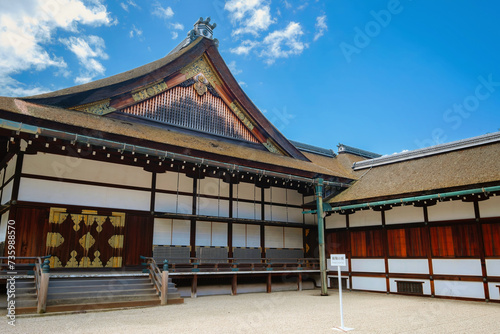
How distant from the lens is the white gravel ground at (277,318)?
Result: 7.46 meters

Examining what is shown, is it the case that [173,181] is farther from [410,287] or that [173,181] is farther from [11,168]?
[410,287]

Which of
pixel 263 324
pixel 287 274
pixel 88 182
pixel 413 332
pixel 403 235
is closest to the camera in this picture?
pixel 413 332

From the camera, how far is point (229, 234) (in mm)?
15023

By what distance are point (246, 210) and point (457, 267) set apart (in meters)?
8.07

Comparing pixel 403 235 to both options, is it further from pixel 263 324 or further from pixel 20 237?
pixel 20 237

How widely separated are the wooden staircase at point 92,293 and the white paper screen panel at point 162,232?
1.79 meters

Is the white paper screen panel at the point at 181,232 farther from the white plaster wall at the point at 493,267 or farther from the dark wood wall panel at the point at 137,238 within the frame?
the white plaster wall at the point at 493,267

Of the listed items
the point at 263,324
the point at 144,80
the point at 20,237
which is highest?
the point at 144,80

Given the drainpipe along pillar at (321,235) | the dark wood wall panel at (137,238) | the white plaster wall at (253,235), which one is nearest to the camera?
the dark wood wall panel at (137,238)

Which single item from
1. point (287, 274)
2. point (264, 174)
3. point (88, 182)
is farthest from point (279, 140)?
point (88, 182)

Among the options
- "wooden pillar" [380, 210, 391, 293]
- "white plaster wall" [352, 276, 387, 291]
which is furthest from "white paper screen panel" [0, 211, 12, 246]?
"wooden pillar" [380, 210, 391, 293]

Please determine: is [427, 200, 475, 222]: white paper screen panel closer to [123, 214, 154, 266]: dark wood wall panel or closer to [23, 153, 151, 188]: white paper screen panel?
[123, 214, 154, 266]: dark wood wall panel

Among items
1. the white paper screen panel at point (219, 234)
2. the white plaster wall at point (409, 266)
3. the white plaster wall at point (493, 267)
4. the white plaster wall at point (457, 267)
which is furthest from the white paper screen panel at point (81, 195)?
the white plaster wall at point (493, 267)

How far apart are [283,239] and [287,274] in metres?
1.68
